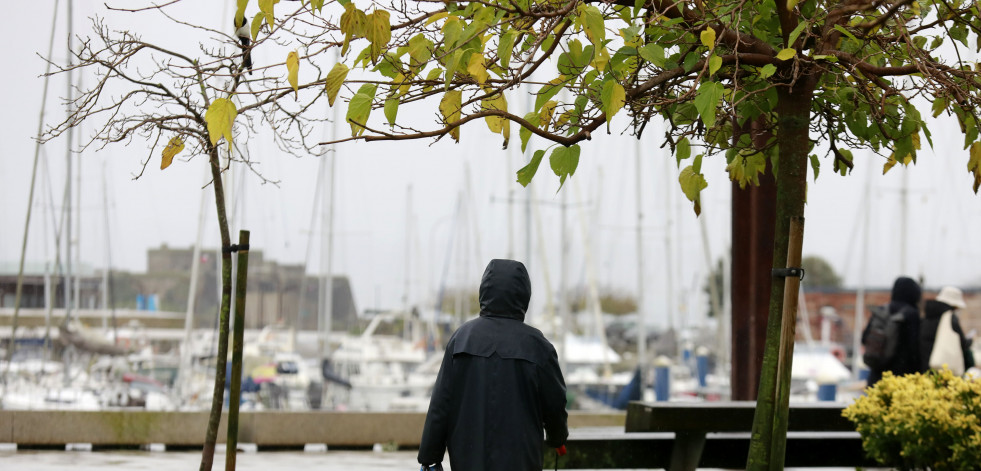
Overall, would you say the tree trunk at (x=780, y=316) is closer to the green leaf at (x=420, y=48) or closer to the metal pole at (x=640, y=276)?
the green leaf at (x=420, y=48)

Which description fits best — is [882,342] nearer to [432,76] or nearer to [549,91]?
[549,91]

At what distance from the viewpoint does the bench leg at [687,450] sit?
775 cm

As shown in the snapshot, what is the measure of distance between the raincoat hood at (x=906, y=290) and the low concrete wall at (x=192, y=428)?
16.3 feet

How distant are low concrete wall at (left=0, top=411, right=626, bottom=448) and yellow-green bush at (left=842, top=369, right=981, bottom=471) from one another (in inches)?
231

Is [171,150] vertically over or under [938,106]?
under

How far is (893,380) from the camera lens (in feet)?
23.2

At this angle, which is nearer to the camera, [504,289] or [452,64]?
[452,64]

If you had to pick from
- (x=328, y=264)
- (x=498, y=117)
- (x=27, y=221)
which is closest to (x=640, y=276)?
(x=328, y=264)

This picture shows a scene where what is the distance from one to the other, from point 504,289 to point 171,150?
5.87 feet

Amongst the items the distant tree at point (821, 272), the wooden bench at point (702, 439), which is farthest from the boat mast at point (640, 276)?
the distant tree at point (821, 272)

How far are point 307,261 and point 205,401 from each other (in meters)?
5.56

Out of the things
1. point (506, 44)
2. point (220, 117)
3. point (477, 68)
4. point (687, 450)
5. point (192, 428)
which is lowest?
point (192, 428)

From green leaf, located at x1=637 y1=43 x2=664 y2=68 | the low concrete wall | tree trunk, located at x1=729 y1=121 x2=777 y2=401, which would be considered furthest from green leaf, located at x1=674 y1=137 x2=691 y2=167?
the low concrete wall

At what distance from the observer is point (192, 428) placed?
1166cm
